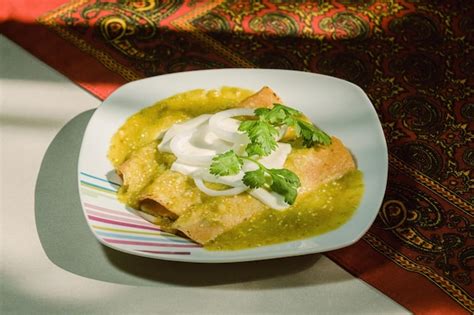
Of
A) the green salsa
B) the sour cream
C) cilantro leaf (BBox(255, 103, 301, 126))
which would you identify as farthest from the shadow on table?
cilantro leaf (BBox(255, 103, 301, 126))

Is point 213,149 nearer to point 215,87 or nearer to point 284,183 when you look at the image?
point 284,183

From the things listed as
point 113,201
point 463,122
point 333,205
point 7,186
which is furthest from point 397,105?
point 7,186

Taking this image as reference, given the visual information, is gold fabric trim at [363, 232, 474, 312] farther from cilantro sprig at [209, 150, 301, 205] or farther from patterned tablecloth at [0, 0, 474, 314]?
cilantro sprig at [209, 150, 301, 205]

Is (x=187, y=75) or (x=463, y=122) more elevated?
(x=187, y=75)

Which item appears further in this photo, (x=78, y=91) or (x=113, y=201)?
(x=78, y=91)

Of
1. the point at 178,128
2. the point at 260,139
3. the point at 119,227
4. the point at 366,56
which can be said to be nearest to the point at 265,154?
the point at 260,139

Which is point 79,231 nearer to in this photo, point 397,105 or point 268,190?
point 268,190

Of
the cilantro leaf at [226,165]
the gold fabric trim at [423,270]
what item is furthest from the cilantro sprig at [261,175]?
the gold fabric trim at [423,270]

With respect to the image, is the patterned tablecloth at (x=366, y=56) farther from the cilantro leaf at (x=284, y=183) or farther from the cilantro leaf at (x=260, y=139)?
the cilantro leaf at (x=260, y=139)
